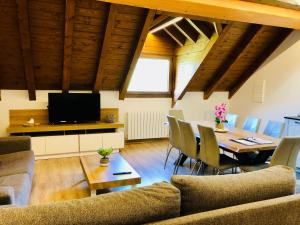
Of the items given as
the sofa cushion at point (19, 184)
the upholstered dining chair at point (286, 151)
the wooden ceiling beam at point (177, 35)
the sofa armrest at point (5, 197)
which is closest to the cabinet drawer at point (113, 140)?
the sofa cushion at point (19, 184)

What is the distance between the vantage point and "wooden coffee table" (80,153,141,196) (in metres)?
2.80

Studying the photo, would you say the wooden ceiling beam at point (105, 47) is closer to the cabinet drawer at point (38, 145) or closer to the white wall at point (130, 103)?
the white wall at point (130, 103)

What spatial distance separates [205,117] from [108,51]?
332 cm

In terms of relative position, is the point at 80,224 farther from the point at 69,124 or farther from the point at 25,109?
the point at 25,109

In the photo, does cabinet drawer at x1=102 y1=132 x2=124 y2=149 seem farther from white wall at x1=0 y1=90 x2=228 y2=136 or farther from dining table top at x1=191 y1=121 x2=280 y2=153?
dining table top at x1=191 y1=121 x2=280 y2=153

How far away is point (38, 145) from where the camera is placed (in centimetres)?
456

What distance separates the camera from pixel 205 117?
6652mm

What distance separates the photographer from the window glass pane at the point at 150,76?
5.97 metres

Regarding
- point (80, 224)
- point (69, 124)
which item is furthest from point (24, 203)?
point (69, 124)

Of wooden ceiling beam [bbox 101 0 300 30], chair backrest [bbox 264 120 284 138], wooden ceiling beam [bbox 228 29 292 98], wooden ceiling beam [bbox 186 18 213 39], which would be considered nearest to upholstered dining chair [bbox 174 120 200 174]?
chair backrest [bbox 264 120 284 138]

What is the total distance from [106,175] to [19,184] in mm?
939

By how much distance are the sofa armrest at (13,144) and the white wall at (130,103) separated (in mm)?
1569

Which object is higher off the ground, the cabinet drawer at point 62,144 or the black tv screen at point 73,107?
the black tv screen at point 73,107

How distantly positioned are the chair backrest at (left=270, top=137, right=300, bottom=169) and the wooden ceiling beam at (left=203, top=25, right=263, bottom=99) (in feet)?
9.26
